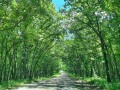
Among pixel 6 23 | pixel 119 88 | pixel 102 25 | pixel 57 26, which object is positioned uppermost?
pixel 57 26

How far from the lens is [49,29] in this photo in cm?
4775

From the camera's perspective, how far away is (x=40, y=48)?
193 ft

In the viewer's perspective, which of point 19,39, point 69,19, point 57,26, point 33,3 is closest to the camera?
point 33,3

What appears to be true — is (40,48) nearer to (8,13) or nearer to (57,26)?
(57,26)

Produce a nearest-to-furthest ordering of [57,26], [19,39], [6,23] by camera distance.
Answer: [6,23] → [19,39] → [57,26]

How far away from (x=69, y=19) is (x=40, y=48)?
896 inches

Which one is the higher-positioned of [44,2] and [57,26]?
[57,26]

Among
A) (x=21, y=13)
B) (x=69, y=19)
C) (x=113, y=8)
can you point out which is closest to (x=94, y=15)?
(x=69, y=19)

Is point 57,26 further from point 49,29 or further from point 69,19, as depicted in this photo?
point 69,19

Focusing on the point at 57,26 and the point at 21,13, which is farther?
the point at 57,26

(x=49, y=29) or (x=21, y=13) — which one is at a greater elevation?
(x=49, y=29)

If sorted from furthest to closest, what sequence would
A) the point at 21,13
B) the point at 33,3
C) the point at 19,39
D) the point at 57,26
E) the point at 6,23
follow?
1. the point at 57,26
2. the point at 19,39
3. the point at 6,23
4. the point at 21,13
5. the point at 33,3

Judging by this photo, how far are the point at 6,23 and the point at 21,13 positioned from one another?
2.93m

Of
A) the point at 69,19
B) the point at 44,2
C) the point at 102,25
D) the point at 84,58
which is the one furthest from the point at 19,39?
the point at 84,58
